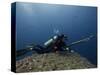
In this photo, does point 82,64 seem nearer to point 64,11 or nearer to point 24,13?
point 64,11

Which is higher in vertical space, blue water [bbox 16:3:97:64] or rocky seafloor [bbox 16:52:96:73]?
blue water [bbox 16:3:97:64]

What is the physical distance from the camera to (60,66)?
125 inches

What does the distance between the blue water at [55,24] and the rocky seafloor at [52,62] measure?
0.12m

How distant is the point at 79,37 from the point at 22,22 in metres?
0.91

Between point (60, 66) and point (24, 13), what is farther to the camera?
point (60, 66)

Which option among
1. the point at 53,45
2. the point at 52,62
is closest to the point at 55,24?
the point at 53,45

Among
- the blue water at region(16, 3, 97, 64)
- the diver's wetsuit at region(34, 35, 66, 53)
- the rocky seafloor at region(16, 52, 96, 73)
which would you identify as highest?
the blue water at region(16, 3, 97, 64)

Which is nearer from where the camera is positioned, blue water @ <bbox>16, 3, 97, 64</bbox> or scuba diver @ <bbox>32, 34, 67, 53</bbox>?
blue water @ <bbox>16, 3, 97, 64</bbox>

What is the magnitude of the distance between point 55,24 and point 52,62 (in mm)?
548

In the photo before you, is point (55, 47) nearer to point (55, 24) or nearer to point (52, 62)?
point (52, 62)

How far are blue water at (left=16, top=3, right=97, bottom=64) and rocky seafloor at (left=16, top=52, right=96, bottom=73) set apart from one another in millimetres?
119

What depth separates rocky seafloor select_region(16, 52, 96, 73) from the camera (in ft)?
9.76
